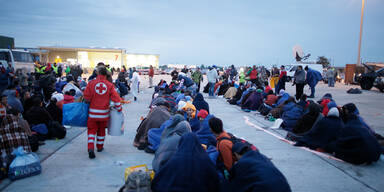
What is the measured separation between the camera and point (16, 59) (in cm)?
1731

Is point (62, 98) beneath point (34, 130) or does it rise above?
above

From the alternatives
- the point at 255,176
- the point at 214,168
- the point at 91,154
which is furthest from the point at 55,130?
the point at 255,176

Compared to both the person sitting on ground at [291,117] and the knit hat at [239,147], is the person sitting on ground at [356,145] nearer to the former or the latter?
the person sitting on ground at [291,117]

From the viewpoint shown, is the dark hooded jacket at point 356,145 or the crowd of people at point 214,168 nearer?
the crowd of people at point 214,168

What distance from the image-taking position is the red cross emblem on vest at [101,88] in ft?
16.6

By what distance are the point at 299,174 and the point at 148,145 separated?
119 inches

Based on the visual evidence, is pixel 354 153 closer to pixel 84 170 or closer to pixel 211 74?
pixel 84 170

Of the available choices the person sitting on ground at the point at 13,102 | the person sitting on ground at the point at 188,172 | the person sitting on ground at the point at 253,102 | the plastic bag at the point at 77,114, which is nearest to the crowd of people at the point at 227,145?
the person sitting on ground at the point at 188,172

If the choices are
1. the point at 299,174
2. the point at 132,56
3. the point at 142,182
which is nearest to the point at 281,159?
the point at 299,174

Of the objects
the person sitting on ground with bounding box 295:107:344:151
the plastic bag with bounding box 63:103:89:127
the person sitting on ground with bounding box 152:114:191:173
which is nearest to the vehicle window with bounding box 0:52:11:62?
the plastic bag with bounding box 63:103:89:127

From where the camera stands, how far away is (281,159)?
5285mm

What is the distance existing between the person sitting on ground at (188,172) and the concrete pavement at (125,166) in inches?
54.0

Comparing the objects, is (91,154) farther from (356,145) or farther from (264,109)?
(264,109)

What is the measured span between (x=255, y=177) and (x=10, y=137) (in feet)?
13.4
